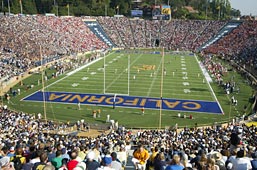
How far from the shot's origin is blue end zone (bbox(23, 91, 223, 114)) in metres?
27.7

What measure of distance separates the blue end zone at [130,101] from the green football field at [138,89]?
2.55 feet

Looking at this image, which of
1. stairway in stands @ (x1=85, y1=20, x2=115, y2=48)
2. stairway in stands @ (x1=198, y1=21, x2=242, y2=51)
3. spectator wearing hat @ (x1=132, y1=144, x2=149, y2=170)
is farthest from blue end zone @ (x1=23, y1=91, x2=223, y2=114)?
stairway in stands @ (x1=85, y1=20, x2=115, y2=48)

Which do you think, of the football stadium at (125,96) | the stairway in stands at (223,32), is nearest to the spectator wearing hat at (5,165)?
the football stadium at (125,96)

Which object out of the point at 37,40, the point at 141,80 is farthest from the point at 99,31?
the point at 141,80

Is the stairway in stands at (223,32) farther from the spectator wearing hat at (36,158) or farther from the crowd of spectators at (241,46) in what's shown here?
the spectator wearing hat at (36,158)

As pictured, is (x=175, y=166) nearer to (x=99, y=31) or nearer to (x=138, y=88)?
(x=138, y=88)

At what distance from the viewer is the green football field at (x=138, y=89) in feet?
82.0

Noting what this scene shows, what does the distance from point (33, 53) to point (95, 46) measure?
18.7 m

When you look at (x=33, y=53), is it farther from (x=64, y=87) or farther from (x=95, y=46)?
(x=95, y=46)

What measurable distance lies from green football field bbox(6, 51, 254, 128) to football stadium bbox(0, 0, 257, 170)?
0.09m

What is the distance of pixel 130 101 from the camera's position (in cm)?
2898

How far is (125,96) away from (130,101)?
5.06 feet

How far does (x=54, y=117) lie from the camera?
25109 millimetres

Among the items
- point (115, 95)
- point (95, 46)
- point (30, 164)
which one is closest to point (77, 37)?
point (95, 46)
